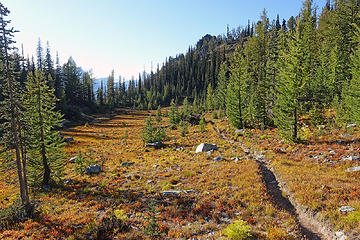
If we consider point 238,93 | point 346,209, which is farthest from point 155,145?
point 346,209

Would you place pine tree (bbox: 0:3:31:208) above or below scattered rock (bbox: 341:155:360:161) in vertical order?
above

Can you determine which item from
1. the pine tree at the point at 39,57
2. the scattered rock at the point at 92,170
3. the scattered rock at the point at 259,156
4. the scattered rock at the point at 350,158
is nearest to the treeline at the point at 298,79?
the scattered rock at the point at 259,156

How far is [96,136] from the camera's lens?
155 ft

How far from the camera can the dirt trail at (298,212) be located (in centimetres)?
733

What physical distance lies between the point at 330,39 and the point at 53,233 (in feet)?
192

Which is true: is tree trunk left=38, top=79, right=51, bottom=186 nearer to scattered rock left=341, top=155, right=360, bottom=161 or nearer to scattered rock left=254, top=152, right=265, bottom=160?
scattered rock left=254, top=152, right=265, bottom=160

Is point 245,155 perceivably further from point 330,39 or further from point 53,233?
point 330,39

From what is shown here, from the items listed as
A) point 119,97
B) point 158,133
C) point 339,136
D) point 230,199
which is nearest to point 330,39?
point 339,136

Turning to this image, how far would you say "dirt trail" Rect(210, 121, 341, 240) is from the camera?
7334 millimetres

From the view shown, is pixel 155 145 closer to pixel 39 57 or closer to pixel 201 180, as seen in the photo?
pixel 201 180

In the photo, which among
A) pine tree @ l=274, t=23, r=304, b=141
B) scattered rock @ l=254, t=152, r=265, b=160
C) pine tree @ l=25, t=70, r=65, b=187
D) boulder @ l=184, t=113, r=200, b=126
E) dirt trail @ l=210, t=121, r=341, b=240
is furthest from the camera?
boulder @ l=184, t=113, r=200, b=126

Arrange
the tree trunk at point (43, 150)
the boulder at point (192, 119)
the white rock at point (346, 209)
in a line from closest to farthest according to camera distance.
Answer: the white rock at point (346, 209) → the tree trunk at point (43, 150) → the boulder at point (192, 119)

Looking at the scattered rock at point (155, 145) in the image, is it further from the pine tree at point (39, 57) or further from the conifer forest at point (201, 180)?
the pine tree at point (39, 57)

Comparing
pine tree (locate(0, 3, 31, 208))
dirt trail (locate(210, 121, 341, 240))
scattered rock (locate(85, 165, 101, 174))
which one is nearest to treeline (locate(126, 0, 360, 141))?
dirt trail (locate(210, 121, 341, 240))
